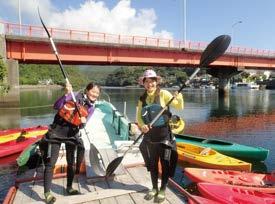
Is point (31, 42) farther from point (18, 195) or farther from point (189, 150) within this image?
point (18, 195)

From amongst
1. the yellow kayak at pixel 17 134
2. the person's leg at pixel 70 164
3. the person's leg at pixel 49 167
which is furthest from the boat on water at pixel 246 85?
the person's leg at pixel 49 167

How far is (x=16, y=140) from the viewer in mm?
16484

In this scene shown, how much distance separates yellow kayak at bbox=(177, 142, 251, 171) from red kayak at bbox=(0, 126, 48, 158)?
6.91 metres

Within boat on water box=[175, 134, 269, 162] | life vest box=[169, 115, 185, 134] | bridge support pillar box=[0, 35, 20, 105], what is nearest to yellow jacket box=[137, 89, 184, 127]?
life vest box=[169, 115, 185, 134]

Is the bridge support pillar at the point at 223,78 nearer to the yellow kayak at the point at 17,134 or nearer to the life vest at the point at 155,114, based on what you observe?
the yellow kayak at the point at 17,134

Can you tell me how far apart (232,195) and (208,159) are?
6.05 metres

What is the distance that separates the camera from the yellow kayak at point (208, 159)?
42.5ft

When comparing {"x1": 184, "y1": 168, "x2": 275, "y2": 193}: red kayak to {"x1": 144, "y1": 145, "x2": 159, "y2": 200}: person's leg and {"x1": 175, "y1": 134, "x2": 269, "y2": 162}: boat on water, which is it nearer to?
{"x1": 144, "y1": 145, "x2": 159, "y2": 200}: person's leg

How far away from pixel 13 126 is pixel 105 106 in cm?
851

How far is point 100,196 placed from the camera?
268 inches

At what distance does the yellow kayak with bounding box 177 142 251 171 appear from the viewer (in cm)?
1295

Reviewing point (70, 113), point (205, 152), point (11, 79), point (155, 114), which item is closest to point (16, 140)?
point (205, 152)

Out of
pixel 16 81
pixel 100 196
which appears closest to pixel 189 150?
pixel 100 196

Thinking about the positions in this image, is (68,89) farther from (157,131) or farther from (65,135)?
(157,131)
